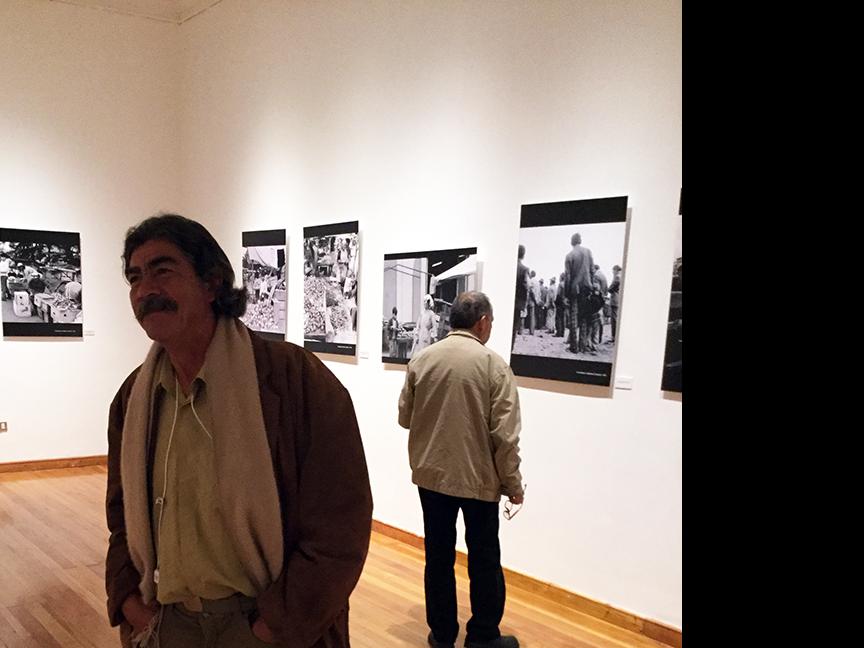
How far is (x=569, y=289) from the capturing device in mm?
4742

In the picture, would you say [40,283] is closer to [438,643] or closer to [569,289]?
[569,289]

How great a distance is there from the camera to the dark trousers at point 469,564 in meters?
3.79

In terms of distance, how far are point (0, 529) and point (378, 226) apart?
14.5 feet

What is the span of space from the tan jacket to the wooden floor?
1.12 meters

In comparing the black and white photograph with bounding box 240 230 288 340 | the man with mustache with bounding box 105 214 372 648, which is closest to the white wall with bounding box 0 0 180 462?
the black and white photograph with bounding box 240 230 288 340

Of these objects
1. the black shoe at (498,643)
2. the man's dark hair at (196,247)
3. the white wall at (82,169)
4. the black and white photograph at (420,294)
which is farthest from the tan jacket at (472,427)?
the white wall at (82,169)

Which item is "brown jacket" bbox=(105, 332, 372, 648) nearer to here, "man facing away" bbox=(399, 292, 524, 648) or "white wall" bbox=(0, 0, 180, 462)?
"man facing away" bbox=(399, 292, 524, 648)

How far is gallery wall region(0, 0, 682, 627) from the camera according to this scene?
4.37 meters

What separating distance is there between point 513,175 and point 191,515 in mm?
3884

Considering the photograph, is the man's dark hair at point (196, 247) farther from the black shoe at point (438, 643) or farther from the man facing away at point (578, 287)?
the man facing away at point (578, 287)

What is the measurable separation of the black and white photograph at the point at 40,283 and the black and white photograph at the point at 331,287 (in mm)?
3483

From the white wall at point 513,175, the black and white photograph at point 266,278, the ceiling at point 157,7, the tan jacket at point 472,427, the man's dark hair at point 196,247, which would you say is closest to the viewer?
the man's dark hair at point 196,247

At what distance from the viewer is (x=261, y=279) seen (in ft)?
26.2
